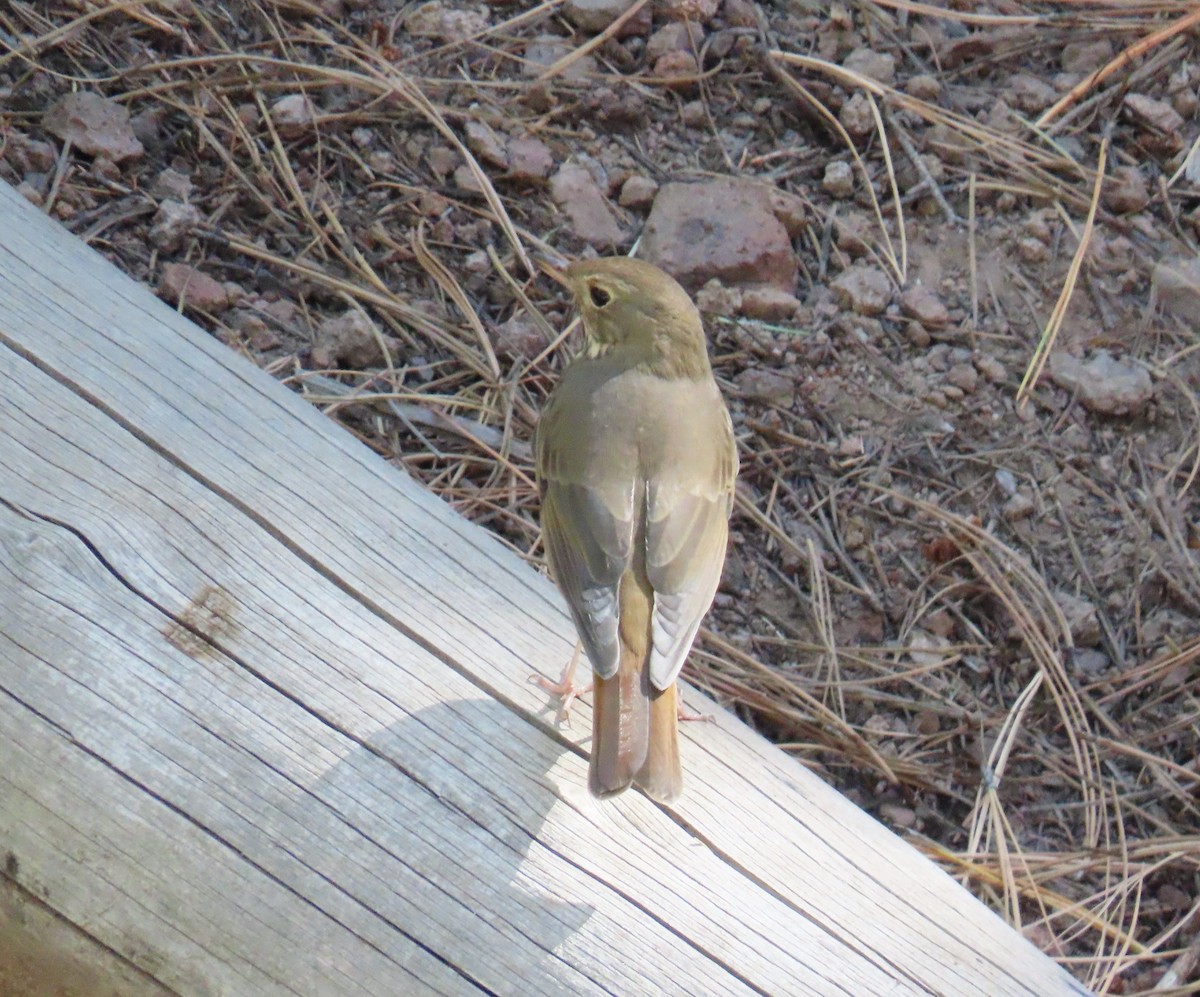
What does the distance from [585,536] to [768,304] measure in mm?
1709

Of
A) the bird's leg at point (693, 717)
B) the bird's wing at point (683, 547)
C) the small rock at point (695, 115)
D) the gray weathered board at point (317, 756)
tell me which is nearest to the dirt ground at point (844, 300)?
the small rock at point (695, 115)

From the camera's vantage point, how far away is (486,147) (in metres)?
4.51

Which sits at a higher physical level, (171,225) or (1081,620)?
(171,225)

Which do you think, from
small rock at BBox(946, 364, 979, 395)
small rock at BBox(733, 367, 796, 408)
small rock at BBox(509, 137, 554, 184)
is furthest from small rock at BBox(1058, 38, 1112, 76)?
small rock at BBox(509, 137, 554, 184)

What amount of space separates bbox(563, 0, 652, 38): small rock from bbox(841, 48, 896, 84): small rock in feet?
2.30

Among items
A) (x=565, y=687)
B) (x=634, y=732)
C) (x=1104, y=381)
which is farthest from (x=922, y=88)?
(x=634, y=732)

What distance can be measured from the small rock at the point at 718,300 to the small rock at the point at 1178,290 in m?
1.32

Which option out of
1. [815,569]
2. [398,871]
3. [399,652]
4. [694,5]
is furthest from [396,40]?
[398,871]

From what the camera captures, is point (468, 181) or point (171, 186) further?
point (468, 181)

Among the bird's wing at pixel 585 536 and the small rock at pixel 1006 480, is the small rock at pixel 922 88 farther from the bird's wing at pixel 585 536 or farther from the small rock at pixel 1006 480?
the bird's wing at pixel 585 536

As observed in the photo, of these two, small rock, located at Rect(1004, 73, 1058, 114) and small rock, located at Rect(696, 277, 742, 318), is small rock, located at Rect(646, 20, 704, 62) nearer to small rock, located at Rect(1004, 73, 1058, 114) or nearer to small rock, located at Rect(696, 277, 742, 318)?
small rock, located at Rect(696, 277, 742, 318)

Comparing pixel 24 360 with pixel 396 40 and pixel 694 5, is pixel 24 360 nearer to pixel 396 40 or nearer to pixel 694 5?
pixel 396 40

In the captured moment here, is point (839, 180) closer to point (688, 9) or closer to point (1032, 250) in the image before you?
point (1032, 250)

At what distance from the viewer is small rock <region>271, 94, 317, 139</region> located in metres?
4.43
